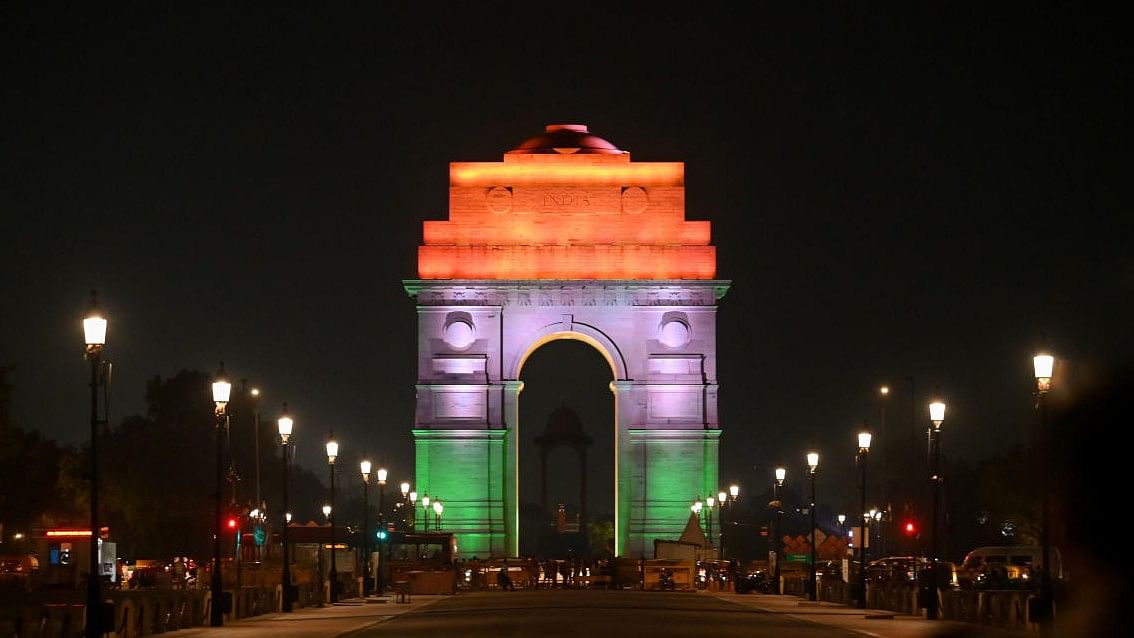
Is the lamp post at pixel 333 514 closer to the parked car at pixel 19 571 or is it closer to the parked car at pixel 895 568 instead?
the parked car at pixel 19 571

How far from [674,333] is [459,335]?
9.83 metres

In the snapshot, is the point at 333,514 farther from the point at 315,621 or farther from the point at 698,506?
the point at 698,506

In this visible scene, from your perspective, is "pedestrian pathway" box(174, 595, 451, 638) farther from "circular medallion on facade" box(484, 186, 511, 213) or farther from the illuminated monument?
"circular medallion on facade" box(484, 186, 511, 213)

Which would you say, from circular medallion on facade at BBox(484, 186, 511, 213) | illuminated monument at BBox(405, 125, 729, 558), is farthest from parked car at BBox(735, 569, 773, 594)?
circular medallion on facade at BBox(484, 186, 511, 213)

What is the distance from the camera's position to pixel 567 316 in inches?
3346

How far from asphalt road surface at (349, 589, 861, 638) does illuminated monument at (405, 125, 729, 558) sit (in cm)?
3284

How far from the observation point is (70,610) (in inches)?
1037

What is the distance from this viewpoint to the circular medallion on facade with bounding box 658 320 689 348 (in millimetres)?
84812

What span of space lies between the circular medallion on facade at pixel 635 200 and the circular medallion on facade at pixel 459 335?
8919 mm

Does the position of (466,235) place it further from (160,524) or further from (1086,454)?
(1086,454)

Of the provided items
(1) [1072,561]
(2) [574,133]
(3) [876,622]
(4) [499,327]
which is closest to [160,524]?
(4) [499,327]

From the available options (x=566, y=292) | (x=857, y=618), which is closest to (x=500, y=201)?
(x=566, y=292)

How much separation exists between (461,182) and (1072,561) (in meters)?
81.5

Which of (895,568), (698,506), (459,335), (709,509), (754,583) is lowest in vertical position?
(754,583)
